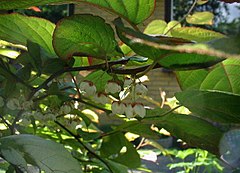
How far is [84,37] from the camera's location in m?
0.39

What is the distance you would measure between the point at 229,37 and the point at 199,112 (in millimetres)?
195

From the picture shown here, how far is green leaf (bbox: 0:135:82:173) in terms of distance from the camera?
0.37m

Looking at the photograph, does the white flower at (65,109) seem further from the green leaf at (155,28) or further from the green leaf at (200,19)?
the green leaf at (200,19)

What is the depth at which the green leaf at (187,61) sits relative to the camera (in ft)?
1.09

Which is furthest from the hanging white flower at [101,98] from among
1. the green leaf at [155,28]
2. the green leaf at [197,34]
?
the green leaf at [155,28]

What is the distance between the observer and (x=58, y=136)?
2.74 feet

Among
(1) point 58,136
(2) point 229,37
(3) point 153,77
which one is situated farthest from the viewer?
(3) point 153,77

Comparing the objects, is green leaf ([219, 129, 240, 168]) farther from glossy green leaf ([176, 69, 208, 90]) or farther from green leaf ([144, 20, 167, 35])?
green leaf ([144, 20, 167, 35])

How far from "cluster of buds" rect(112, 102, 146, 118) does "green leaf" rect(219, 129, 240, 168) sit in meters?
0.09

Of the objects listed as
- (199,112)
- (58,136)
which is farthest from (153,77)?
(199,112)

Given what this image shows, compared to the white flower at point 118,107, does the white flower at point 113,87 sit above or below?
above

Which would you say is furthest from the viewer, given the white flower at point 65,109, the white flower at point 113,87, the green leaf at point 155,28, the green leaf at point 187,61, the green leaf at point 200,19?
the green leaf at point 200,19

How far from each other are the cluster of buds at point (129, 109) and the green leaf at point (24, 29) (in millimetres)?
96

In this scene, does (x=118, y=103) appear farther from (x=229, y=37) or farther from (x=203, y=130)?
(x=229, y=37)
